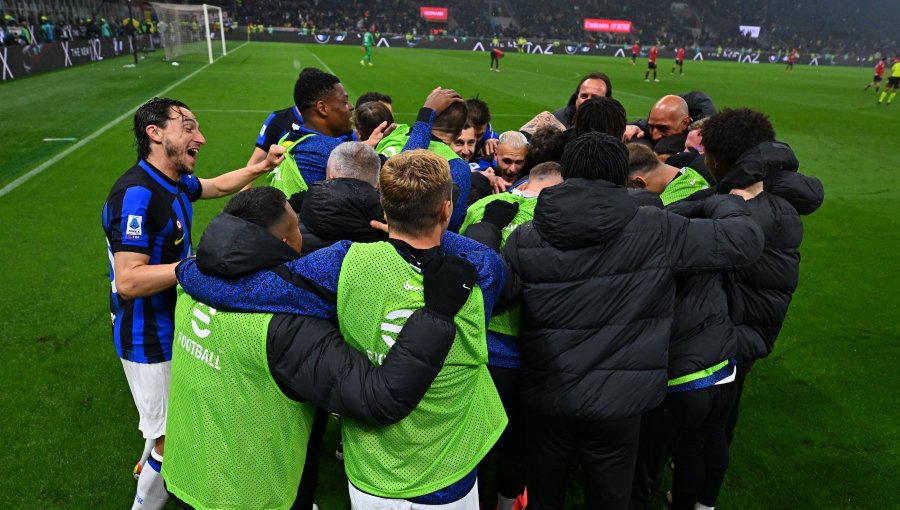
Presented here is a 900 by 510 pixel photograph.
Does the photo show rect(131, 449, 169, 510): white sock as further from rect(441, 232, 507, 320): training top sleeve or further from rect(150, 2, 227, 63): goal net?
rect(150, 2, 227, 63): goal net

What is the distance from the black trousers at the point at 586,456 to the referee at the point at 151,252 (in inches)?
71.9

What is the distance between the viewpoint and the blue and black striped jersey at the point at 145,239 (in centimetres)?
283

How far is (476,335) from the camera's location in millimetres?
2018

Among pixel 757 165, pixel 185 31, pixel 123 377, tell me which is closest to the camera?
pixel 757 165

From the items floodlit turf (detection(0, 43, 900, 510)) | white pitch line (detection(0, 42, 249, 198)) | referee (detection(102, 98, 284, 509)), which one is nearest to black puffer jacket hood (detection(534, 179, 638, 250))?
referee (detection(102, 98, 284, 509))

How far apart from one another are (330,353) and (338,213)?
843 mm

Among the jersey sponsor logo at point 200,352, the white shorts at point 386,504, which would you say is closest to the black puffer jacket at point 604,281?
the white shorts at point 386,504

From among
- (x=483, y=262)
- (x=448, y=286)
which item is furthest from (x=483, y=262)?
(x=448, y=286)

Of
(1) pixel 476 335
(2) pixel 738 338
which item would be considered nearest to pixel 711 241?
(2) pixel 738 338

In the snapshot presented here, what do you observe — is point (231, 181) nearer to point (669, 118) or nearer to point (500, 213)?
point (500, 213)

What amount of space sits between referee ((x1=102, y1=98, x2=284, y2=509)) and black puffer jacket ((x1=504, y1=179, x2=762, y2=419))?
173 centimetres

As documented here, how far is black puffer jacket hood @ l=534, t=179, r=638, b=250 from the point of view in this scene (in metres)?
2.27

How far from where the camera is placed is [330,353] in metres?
1.89

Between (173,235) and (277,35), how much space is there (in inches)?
2096
